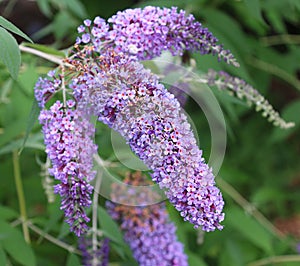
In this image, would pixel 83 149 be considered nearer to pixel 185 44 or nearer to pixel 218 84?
pixel 185 44

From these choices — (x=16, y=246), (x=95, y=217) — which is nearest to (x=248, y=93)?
(x=95, y=217)

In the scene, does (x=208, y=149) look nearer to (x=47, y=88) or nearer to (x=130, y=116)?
(x=47, y=88)

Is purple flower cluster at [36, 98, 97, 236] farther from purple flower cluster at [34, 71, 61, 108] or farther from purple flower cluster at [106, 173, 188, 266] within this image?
purple flower cluster at [106, 173, 188, 266]

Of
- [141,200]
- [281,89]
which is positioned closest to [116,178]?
[141,200]

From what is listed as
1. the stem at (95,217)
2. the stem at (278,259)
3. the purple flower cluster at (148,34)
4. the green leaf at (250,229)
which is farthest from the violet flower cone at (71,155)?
the stem at (278,259)

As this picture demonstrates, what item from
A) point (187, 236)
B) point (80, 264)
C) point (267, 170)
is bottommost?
point (80, 264)

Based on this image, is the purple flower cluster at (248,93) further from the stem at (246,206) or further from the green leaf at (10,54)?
the stem at (246,206)
